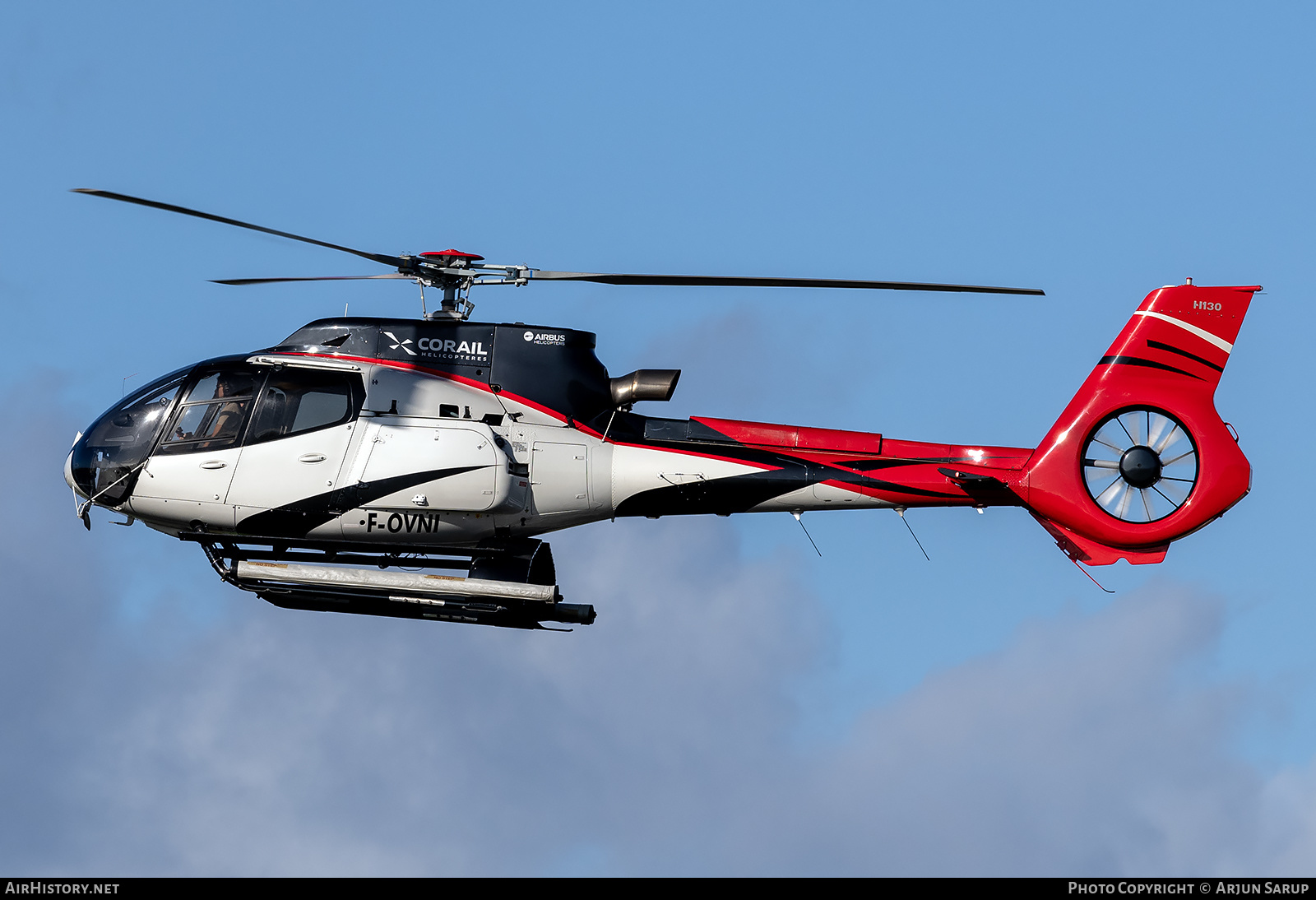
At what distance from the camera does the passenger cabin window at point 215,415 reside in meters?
28.3

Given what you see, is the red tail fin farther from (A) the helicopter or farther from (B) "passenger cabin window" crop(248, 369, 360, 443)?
(B) "passenger cabin window" crop(248, 369, 360, 443)

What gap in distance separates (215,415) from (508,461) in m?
4.47

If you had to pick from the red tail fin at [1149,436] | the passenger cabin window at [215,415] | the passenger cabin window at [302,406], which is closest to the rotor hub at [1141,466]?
the red tail fin at [1149,436]

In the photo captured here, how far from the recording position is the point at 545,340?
2845cm

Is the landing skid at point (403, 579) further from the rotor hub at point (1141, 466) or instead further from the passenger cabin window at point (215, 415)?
the rotor hub at point (1141, 466)

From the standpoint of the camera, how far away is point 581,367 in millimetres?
28453

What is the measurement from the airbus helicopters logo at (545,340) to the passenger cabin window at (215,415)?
13.3ft

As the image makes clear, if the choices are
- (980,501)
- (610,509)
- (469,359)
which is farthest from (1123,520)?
(469,359)

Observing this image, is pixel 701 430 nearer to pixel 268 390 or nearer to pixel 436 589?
pixel 436 589

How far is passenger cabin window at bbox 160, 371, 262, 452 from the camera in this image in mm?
28281

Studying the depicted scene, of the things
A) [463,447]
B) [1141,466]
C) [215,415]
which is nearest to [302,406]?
[215,415]

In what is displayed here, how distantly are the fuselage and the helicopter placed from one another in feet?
0.09
